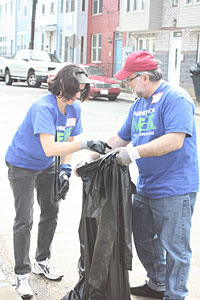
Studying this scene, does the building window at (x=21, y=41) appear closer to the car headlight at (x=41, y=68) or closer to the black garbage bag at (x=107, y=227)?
the car headlight at (x=41, y=68)

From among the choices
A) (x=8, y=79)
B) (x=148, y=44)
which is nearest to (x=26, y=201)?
(x=8, y=79)

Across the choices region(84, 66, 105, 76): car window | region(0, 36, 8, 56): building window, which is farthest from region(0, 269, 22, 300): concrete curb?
region(0, 36, 8, 56): building window

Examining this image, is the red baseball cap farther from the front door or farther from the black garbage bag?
the front door

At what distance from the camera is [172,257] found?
2.85 meters

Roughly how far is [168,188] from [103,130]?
7.95 m

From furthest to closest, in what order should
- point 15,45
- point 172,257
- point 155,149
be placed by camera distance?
point 15,45 → point 172,257 → point 155,149

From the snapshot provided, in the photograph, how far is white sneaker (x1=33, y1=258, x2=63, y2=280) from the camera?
361 centimetres

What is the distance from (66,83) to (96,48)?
94.5 ft

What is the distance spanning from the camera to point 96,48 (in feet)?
102

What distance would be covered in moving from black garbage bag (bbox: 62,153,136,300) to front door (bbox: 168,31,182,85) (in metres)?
20.8

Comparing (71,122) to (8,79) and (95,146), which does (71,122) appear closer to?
(95,146)

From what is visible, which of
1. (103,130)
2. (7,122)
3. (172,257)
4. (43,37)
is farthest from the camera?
(43,37)

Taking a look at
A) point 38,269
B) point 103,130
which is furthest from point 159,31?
point 38,269

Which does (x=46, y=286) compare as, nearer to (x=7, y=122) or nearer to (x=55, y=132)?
(x=55, y=132)
